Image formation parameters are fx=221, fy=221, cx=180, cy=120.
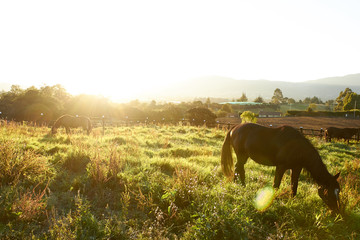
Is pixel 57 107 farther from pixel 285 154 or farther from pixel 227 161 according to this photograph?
pixel 285 154

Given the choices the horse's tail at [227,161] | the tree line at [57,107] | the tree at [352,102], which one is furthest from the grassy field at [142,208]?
the tree at [352,102]

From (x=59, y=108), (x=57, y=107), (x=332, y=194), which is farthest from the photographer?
(x=59, y=108)

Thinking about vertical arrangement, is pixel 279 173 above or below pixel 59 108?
below

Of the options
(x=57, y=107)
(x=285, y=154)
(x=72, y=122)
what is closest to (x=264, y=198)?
(x=285, y=154)

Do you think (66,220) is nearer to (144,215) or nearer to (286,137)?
(144,215)

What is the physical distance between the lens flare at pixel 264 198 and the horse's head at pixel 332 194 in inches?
37.2

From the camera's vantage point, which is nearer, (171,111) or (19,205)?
(19,205)

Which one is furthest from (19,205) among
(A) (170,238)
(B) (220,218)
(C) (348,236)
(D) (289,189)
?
(C) (348,236)

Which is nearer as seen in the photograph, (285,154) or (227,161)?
(285,154)

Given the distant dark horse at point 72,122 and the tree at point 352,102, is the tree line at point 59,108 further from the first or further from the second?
the tree at point 352,102

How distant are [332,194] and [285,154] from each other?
1076 millimetres

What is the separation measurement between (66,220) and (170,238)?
1.79 m

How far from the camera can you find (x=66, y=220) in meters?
3.72

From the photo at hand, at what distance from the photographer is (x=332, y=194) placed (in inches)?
167
